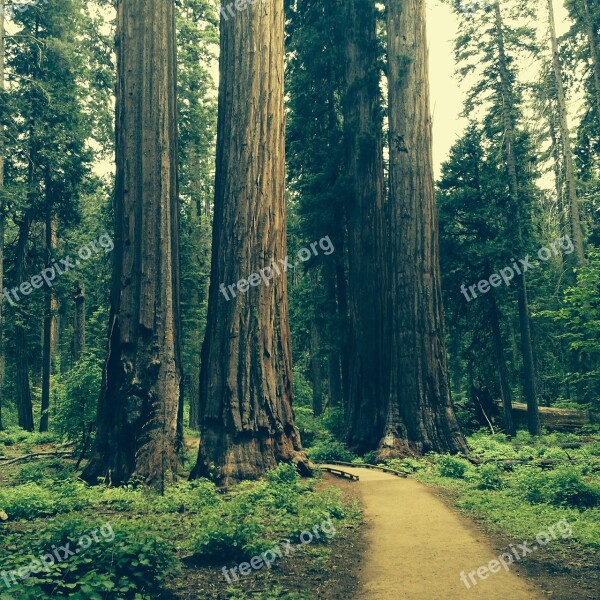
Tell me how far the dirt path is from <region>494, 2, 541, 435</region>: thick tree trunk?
11.8 metres

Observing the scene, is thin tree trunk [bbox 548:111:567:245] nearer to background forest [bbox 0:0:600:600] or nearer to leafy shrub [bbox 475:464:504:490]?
background forest [bbox 0:0:600:600]

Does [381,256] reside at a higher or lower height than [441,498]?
higher

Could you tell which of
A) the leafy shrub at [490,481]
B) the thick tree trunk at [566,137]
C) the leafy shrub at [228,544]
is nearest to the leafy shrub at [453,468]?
the leafy shrub at [490,481]

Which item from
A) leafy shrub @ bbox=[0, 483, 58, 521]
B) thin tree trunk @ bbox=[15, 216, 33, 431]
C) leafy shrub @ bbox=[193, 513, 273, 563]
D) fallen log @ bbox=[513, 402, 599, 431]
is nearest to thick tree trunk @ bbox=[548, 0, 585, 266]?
fallen log @ bbox=[513, 402, 599, 431]

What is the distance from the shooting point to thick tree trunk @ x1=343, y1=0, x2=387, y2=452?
13070 millimetres

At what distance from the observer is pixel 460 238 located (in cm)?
1872

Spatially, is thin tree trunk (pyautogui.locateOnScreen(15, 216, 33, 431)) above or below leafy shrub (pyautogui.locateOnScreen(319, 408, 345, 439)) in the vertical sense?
above

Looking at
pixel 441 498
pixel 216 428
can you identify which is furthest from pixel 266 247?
pixel 441 498

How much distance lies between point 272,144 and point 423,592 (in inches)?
257

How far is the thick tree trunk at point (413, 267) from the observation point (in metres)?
11.1

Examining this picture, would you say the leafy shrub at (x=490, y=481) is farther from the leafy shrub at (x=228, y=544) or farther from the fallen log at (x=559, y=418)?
the fallen log at (x=559, y=418)

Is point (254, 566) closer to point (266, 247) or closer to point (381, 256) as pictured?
point (266, 247)

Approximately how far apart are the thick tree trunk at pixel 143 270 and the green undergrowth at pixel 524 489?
419 centimetres

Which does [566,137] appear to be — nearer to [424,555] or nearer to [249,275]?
[249,275]
